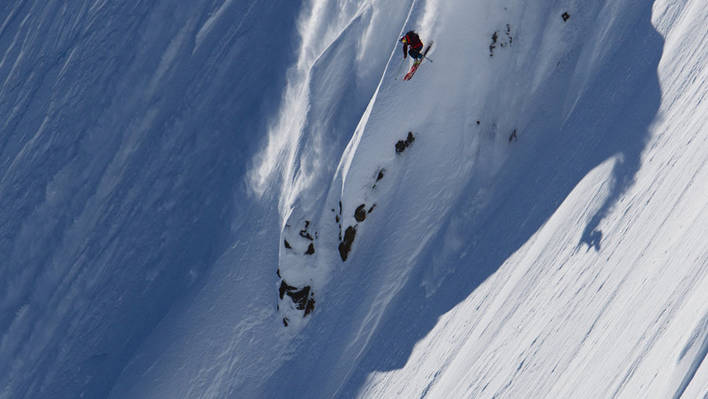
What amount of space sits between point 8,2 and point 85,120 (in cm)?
543

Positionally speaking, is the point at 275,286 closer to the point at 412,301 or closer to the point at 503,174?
the point at 412,301

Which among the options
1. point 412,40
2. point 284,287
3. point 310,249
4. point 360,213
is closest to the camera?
point 412,40

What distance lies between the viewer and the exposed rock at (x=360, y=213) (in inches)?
662

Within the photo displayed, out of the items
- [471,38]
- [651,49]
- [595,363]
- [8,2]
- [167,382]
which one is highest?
[8,2]

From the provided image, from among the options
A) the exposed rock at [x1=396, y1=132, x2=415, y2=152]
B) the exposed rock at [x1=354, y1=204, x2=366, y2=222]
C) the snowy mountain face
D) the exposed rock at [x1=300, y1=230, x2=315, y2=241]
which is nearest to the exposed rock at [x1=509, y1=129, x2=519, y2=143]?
the snowy mountain face

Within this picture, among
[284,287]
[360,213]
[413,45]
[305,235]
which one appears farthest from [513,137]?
[284,287]

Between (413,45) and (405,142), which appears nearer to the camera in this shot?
(413,45)

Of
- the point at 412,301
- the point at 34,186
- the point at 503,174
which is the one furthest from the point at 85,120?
the point at 503,174

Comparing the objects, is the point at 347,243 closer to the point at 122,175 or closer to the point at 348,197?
the point at 348,197

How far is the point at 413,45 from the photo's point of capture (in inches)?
619

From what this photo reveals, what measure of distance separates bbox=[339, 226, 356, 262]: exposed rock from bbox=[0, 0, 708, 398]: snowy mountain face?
2.4 inches

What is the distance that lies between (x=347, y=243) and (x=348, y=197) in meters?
1.49

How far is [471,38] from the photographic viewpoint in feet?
52.7

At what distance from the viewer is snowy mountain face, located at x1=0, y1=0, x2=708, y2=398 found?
46.1ft
